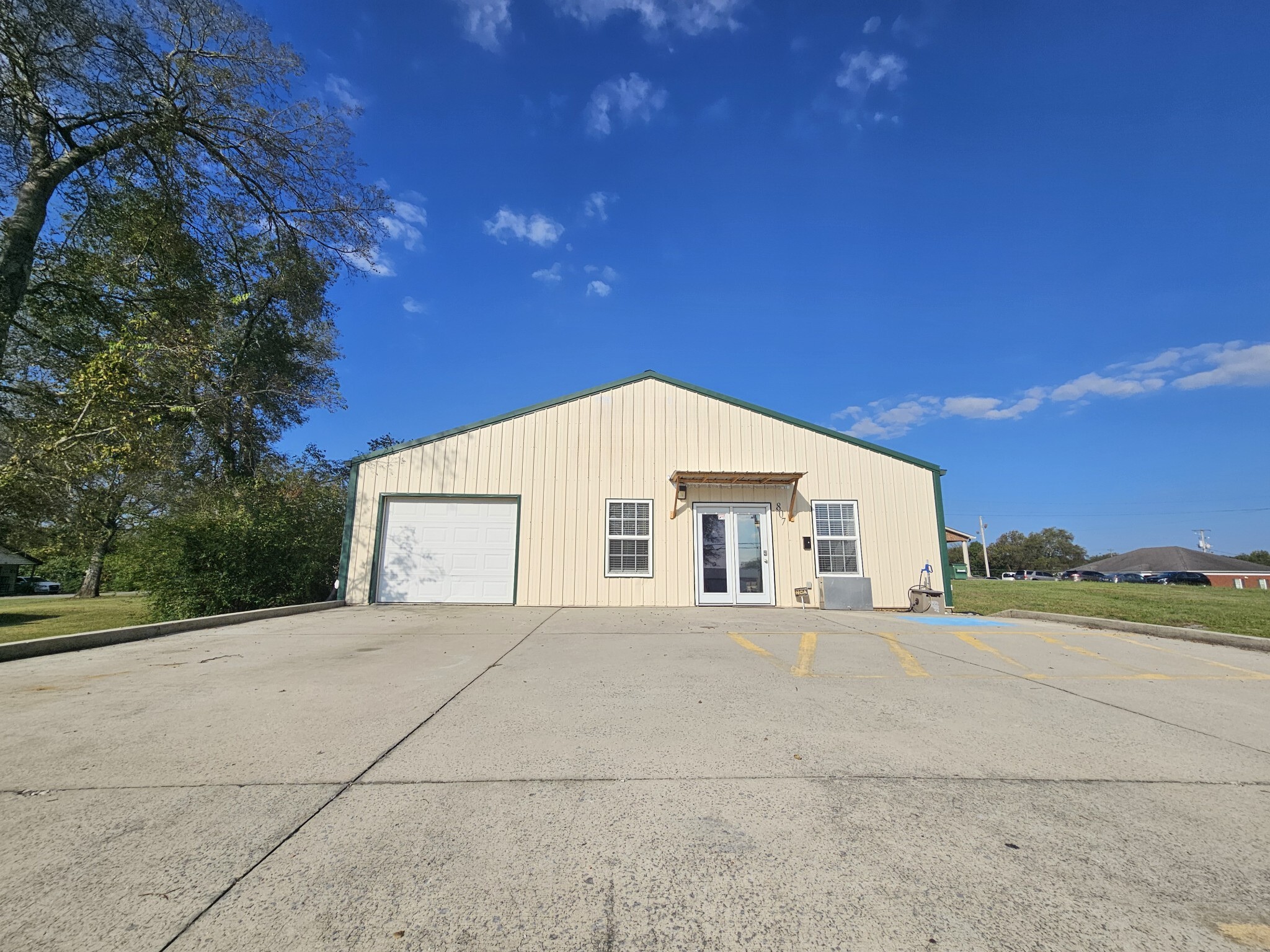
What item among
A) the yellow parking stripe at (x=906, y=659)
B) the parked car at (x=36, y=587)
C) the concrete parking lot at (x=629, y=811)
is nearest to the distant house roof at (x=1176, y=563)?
the yellow parking stripe at (x=906, y=659)

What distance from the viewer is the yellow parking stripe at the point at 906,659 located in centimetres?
461

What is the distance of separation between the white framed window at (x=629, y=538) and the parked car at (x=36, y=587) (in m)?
50.9

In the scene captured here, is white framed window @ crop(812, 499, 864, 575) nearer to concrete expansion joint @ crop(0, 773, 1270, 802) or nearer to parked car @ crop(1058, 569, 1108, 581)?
concrete expansion joint @ crop(0, 773, 1270, 802)

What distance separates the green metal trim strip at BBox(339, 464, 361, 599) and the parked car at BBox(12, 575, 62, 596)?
153 ft

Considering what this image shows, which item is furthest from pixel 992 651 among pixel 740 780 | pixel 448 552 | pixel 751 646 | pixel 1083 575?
pixel 1083 575

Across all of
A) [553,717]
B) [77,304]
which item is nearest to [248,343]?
[77,304]

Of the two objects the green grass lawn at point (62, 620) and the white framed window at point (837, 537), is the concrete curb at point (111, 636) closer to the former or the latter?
the green grass lawn at point (62, 620)

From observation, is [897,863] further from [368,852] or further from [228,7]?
[228,7]

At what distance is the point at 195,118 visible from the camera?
9.39 metres

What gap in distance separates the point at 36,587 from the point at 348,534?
52.8m

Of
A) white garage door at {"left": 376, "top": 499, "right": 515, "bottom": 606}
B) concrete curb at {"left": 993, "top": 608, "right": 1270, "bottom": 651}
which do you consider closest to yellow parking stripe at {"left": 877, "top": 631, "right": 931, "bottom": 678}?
concrete curb at {"left": 993, "top": 608, "right": 1270, "bottom": 651}

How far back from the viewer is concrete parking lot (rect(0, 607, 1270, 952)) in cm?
145

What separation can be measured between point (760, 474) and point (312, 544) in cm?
931

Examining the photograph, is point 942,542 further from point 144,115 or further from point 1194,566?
point 1194,566
